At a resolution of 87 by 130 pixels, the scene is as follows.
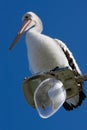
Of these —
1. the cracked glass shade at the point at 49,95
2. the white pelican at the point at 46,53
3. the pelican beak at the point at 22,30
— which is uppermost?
the pelican beak at the point at 22,30

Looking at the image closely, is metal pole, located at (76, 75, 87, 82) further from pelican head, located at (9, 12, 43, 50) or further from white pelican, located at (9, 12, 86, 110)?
pelican head, located at (9, 12, 43, 50)

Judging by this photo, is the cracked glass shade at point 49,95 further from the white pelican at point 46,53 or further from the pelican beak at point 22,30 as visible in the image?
the pelican beak at point 22,30

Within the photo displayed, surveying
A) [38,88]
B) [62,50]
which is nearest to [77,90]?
[38,88]

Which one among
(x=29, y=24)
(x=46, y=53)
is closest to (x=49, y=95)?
(x=46, y=53)

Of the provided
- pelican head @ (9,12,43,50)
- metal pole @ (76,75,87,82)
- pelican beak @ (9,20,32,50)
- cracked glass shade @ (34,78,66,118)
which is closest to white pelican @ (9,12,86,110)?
pelican head @ (9,12,43,50)

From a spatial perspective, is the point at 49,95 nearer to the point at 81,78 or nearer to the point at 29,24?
the point at 81,78

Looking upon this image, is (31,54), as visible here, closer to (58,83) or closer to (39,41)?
(39,41)

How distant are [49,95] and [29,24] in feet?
30.1

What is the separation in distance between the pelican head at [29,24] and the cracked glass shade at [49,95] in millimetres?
8382

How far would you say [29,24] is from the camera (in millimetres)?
12352

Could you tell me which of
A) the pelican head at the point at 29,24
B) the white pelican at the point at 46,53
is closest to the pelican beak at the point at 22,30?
the pelican head at the point at 29,24

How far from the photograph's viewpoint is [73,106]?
6570mm

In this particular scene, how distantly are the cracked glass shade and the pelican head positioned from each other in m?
8.38

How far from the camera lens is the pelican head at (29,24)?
1188 cm
